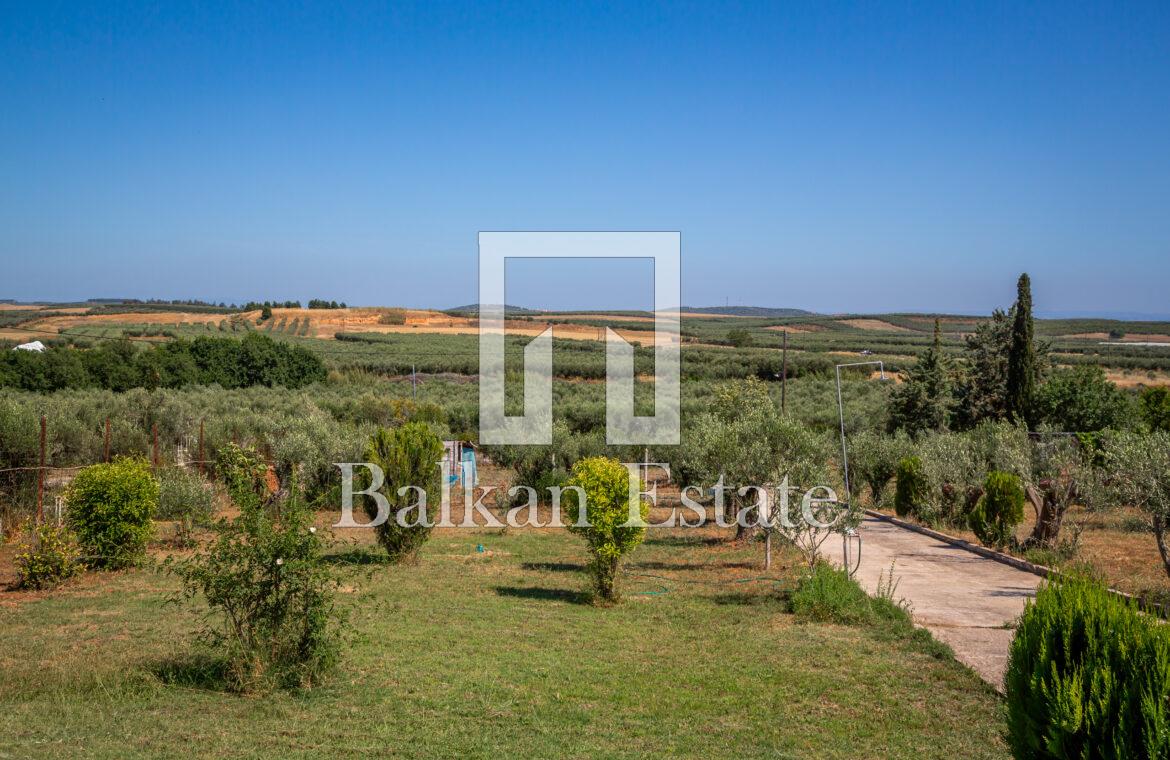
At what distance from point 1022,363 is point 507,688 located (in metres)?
27.4

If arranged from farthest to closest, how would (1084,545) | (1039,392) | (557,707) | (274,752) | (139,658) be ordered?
(1039,392) → (1084,545) → (139,658) → (557,707) → (274,752)

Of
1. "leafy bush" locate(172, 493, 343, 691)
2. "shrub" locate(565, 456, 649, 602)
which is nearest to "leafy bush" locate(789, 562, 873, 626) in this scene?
"shrub" locate(565, 456, 649, 602)

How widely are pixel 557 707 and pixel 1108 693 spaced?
14.5ft

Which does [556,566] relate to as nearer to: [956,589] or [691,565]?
[691,565]

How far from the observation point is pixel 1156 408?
28391 millimetres

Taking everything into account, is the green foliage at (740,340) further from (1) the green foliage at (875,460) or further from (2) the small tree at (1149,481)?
(2) the small tree at (1149,481)

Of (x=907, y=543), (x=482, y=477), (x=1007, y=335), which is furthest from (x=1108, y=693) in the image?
(x=1007, y=335)

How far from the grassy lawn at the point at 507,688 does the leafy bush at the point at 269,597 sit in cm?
A: 24

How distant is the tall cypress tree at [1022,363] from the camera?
97.8 ft

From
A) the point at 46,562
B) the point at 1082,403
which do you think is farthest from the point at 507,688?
the point at 1082,403

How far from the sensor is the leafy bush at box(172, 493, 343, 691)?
291 inches

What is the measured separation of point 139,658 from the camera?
8164 mm

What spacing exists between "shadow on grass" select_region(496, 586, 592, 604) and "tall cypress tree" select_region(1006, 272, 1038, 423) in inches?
885

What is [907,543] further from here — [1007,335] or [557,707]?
[1007,335]
